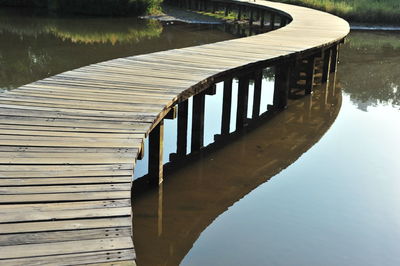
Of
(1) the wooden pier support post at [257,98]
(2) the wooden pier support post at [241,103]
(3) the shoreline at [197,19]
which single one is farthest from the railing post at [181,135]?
(3) the shoreline at [197,19]

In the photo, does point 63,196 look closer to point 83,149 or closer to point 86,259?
point 86,259

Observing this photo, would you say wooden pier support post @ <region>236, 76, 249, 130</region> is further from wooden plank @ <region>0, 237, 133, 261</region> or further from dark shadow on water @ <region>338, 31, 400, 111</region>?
wooden plank @ <region>0, 237, 133, 261</region>

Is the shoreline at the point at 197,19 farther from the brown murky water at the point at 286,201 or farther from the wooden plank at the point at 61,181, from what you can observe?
the wooden plank at the point at 61,181

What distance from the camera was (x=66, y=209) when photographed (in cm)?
344

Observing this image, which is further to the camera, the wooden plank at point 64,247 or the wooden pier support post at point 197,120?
the wooden pier support post at point 197,120

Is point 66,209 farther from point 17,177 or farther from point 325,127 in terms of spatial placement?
point 325,127

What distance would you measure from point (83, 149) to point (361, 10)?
2387cm

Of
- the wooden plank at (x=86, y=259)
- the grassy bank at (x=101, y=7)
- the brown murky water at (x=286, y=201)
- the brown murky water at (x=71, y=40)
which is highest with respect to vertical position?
the wooden plank at (x=86, y=259)

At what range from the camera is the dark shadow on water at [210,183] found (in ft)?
17.1

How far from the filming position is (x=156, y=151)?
6055 millimetres

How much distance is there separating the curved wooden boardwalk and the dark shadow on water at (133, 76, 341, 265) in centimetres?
98

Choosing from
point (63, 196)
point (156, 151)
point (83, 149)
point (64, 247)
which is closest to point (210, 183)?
point (156, 151)

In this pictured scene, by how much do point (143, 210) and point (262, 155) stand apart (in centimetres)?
252

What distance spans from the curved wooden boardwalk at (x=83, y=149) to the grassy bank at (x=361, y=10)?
59.4 feet
